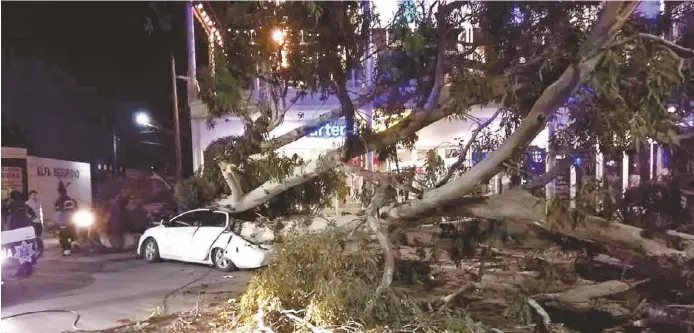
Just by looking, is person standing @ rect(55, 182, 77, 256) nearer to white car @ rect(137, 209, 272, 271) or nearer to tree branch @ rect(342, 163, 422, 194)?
white car @ rect(137, 209, 272, 271)

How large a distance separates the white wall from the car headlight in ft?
19.4

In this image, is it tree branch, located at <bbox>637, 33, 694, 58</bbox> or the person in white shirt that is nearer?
tree branch, located at <bbox>637, 33, 694, 58</bbox>

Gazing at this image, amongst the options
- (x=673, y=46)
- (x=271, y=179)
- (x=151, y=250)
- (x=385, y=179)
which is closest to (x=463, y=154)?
(x=385, y=179)

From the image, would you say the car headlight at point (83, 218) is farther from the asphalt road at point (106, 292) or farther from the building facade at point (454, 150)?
the building facade at point (454, 150)

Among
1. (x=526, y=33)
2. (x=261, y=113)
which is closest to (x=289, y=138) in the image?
(x=261, y=113)

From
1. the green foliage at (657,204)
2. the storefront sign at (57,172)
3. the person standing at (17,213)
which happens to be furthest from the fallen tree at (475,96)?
the storefront sign at (57,172)

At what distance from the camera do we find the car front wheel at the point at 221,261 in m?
11.9

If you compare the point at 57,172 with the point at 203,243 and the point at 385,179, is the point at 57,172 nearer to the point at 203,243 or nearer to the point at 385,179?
the point at 203,243

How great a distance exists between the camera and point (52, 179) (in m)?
25.5

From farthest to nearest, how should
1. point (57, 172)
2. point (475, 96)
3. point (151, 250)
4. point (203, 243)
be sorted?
point (57, 172)
point (151, 250)
point (203, 243)
point (475, 96)

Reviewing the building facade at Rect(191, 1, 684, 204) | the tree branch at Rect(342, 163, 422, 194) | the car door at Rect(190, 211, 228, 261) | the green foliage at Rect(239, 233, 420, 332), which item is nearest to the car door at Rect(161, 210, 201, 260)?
the car door at Rect(190, 211, 228, 261)

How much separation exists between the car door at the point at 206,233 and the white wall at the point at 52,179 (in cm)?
1074

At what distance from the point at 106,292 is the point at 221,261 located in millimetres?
2483

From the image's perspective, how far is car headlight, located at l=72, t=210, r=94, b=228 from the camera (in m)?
15.7
